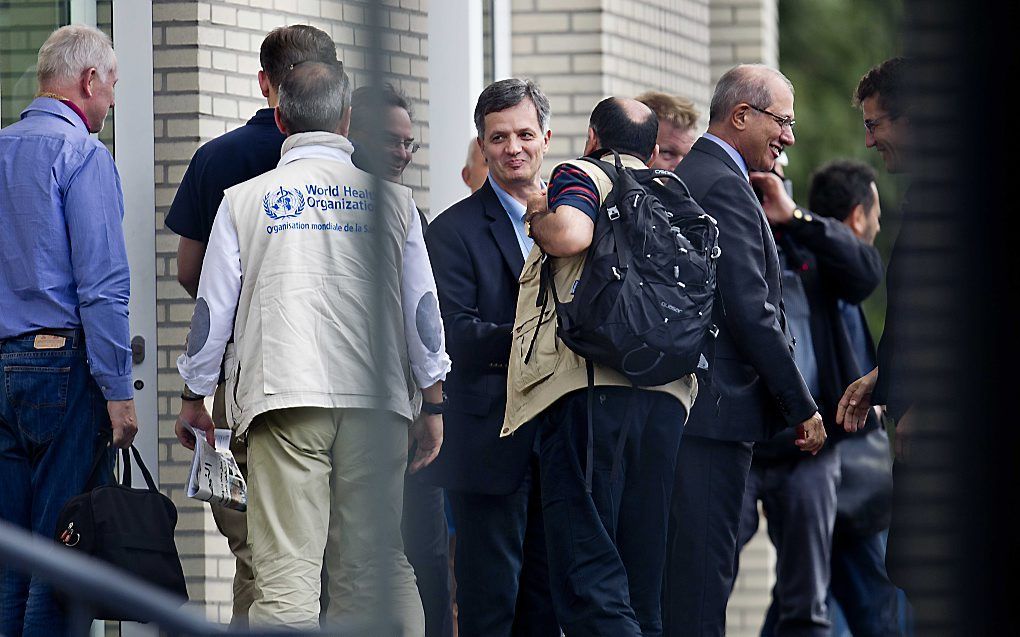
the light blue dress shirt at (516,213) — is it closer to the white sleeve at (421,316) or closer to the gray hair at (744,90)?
the white sleeve at (421,316)

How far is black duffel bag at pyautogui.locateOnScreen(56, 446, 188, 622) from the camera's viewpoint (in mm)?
4168

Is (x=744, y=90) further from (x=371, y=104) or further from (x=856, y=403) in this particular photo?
(x=371, y=104)

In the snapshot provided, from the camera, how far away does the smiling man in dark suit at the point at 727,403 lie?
Answer: 4.46 metres

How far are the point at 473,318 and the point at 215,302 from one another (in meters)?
A: 0.79

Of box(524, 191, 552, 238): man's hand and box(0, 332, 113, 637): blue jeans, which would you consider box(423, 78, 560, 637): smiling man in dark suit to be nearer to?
box(524, 191, 552, 238): man's hand

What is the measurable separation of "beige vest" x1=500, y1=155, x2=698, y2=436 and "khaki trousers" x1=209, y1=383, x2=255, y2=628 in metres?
0.86

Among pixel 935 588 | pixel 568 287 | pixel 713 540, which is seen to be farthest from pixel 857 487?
pixel 935 588

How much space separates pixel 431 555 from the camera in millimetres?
5000

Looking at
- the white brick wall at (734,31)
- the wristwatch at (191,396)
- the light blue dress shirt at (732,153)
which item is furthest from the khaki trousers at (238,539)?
the white brick wall at (734,31)

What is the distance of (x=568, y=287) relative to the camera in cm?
405

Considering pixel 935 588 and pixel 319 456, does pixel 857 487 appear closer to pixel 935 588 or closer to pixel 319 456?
pixel 319 456

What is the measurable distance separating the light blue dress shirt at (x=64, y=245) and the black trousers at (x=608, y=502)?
1.22 meters

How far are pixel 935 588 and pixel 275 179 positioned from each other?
10.3 feet

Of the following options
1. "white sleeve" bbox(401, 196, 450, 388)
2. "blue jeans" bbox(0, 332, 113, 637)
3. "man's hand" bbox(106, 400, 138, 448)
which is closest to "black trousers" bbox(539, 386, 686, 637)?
"white sleeve" bbox(401, 196, 450, 388)
